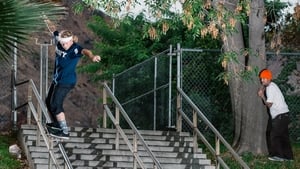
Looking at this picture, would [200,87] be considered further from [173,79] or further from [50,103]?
[50,103]

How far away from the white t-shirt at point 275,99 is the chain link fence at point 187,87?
5.95 ft

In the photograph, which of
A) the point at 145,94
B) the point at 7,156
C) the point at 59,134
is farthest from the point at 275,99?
the point at 7,156

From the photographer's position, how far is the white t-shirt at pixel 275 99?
16.0m

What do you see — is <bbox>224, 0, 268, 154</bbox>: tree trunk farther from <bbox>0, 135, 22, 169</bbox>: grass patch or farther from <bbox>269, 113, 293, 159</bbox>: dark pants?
<bbox>0, 135, 22, 169</bbox>: grass patch

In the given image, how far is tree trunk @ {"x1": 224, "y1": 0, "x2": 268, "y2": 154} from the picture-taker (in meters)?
17.3

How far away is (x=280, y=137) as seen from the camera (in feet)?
53.8

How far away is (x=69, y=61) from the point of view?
1288 centimetres

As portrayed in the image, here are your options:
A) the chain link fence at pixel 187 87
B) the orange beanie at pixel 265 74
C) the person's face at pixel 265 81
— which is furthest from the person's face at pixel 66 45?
the person's face at pixel 265 81

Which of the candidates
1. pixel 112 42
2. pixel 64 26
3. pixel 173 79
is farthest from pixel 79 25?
pixel 173 79

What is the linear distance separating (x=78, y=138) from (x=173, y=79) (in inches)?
153

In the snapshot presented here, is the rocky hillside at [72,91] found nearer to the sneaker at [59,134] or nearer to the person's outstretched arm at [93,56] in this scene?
the sneaker at [59,134]

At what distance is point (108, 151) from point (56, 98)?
250 centimetres

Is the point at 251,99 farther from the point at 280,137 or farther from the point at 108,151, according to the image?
the point at 108,151

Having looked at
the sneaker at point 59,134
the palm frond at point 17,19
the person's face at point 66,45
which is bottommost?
the sneaker at point 59,134
